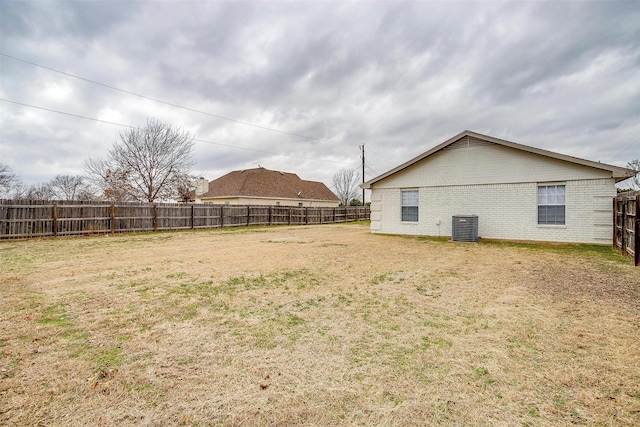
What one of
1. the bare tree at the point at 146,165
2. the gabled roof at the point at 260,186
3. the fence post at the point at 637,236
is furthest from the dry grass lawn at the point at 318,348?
the gabled roof at the point at 260,186

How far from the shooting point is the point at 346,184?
6228cm

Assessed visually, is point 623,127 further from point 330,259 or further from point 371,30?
point 330,259

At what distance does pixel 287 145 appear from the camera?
1382 inches

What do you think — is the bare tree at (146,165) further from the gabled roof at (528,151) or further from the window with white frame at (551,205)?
the window with white frame at (551,205)

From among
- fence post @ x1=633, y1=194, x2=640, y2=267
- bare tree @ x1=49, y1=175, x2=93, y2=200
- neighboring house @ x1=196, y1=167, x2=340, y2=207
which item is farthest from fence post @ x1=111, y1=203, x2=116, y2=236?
bare tree @ x1=49, y1=175, x2=93, y2=200

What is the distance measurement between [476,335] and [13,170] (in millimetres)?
34026

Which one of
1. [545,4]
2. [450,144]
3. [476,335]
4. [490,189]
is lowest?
[476,335]

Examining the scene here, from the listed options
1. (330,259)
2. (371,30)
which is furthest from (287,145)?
(330,259)

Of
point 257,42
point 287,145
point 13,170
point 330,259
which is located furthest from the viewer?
point 287,145

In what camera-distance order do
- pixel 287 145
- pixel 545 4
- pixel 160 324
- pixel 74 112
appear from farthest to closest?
pixel 287 145 → pixel 74 112 → pixel 545 4 → pixel 160 324

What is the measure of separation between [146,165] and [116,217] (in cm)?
1163

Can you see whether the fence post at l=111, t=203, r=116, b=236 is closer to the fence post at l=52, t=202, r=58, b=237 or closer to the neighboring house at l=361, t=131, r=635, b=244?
the fence post at l=52, t=202, r=58, b=237

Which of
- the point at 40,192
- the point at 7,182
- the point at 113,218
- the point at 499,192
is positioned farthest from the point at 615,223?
the point at 40,192

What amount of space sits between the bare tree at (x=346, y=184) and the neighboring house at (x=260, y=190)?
77.7ft
